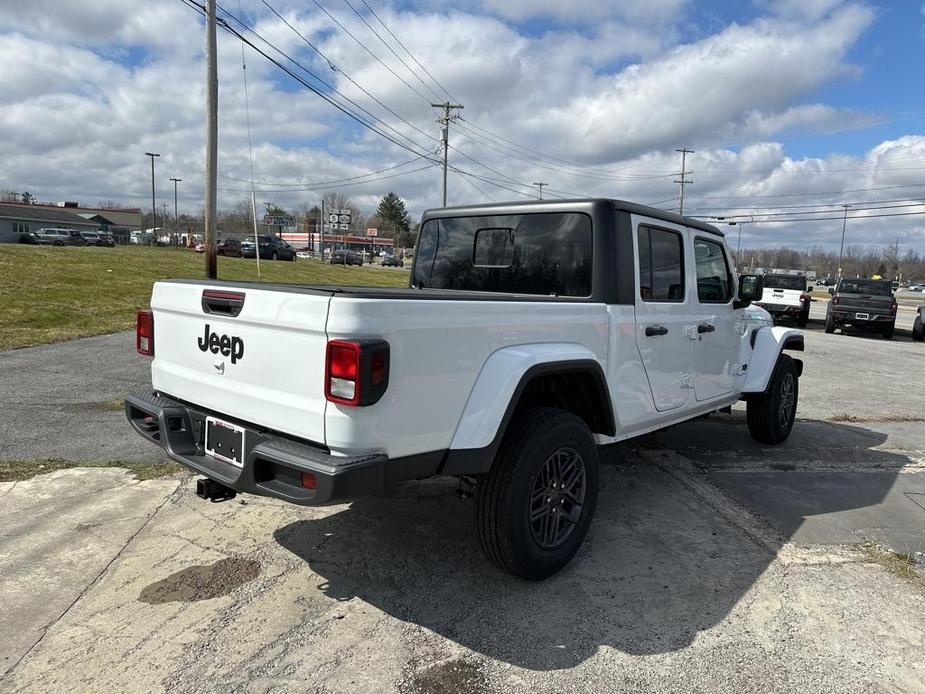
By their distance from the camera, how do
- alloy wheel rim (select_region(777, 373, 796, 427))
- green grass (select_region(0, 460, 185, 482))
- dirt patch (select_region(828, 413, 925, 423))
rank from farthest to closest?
dirt patch (select_region(828, 413, 925, 423)) < alloy wheel rim (select_region(777, 373, 796, 427)) < green grass (select_region(0, 460, 185, 482))

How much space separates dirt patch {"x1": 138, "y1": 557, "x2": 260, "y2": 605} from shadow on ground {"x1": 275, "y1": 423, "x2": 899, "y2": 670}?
306 mm

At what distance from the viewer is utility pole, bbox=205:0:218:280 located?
1379cm

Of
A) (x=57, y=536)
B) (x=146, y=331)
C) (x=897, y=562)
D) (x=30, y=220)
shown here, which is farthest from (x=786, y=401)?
(x=30, y=220)

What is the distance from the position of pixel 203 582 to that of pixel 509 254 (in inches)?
101

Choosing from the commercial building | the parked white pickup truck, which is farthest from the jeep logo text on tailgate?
the commercial building

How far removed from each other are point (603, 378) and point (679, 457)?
252 centimetres

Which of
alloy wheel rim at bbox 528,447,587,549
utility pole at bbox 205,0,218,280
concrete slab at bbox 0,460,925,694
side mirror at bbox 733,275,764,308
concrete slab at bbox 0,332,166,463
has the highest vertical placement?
utility pole at bbox 205,0,218,280

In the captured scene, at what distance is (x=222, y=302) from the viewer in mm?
2938

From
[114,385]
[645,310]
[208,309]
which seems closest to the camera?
[208,309]

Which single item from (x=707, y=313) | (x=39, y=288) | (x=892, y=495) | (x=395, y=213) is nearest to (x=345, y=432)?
(x=707, y=313)

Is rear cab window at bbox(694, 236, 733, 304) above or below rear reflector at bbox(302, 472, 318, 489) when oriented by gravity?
above

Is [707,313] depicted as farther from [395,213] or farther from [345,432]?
[395,213]

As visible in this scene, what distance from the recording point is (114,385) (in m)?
7.17

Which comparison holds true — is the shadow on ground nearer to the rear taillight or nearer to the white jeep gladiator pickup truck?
the white jeep gladiator pickup truck
